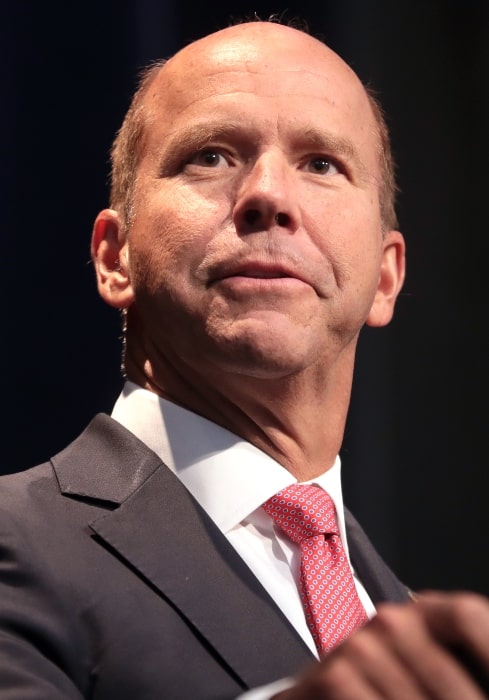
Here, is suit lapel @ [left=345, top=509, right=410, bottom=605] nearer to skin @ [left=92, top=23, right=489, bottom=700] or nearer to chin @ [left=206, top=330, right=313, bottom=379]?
skin @ [left=92, top=23, right=489, bottom=700]

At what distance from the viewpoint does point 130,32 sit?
2410 mm

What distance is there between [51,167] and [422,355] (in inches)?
39.3

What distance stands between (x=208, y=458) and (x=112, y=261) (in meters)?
0.43

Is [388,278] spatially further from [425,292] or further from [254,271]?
[425,292]

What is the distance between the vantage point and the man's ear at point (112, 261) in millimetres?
A: 1812

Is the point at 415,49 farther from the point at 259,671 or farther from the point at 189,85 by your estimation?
the point at 259,671

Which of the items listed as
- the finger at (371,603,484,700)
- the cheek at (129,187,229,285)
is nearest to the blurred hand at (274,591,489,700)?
the finger at (371,603,484,700)

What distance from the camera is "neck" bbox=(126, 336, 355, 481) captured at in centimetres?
168

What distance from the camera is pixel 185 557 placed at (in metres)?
1.42

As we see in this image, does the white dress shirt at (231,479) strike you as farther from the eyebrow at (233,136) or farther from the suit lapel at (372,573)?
the eyebrow at (233,136)

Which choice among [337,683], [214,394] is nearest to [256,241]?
[214,394]

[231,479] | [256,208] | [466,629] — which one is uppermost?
[256,208]

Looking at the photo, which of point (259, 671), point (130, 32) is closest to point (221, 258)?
point (259, 671)

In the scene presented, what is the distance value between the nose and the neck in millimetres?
220
